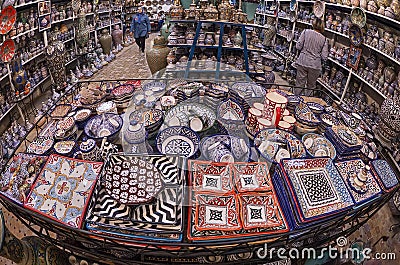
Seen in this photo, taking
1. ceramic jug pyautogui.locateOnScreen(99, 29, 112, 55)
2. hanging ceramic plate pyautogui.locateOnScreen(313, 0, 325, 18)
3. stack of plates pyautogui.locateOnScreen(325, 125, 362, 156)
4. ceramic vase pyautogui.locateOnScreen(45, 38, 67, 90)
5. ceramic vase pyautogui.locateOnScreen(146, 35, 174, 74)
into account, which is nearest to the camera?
stack of plates pyautogui.locateOnScreen(325, 125, 362, 156)

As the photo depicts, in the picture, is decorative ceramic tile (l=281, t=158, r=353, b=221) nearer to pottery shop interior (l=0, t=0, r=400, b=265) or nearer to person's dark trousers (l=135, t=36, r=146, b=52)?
pottery shop interior (l=0, t=0, r=400, b=265)

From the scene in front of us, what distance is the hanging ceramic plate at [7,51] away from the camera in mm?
3621

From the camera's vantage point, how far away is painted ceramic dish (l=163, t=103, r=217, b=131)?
1.96 meters

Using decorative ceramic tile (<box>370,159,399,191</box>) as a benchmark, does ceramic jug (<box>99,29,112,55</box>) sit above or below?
below

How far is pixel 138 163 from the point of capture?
4.90ft

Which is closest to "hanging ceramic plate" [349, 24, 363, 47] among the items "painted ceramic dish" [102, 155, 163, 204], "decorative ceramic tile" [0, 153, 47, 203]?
"painted ceramic dish" [102, 155, 163, 204]

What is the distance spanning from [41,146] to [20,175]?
0.28 metres

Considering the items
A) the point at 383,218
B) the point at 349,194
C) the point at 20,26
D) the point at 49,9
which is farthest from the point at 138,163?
the point at 49,9

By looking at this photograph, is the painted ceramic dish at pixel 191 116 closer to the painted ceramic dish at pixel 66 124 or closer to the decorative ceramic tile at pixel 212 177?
the decorative ceramic tile at pixel 212 177

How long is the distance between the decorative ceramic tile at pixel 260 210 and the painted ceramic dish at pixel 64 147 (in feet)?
3.28

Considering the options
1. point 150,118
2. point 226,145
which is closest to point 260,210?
point 226,145

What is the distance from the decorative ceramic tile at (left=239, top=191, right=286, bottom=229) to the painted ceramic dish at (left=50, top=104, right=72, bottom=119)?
4.73 feet

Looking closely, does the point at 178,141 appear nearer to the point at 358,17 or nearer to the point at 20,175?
the point at 20,175

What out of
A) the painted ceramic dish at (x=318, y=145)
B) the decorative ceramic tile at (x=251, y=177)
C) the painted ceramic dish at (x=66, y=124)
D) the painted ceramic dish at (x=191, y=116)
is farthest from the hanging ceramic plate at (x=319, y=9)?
the painted ceramic dish at (x=66, y=124)
